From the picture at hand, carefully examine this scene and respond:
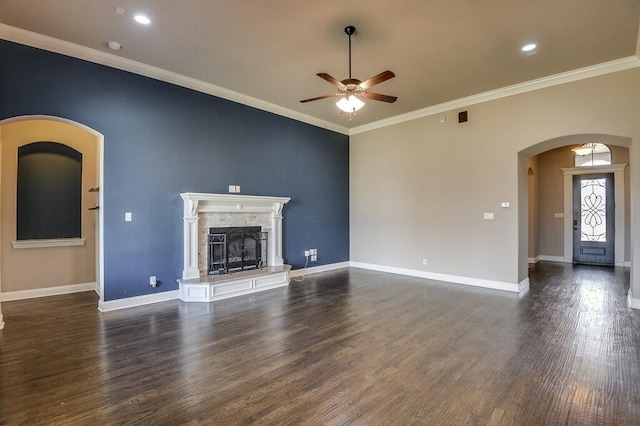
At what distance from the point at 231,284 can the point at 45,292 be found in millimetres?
A: 2994

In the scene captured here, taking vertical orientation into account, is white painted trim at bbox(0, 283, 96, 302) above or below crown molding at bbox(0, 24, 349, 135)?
below

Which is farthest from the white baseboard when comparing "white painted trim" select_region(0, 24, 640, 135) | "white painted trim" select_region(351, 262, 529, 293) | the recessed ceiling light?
the recessed ceiling light

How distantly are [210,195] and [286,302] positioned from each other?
2046mm

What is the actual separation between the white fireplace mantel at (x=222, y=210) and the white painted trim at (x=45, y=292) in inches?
80.0

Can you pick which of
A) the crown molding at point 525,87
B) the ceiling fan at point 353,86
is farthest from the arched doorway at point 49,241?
the crown molding at point 525,87

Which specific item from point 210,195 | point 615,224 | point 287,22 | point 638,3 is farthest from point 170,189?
point 615,224

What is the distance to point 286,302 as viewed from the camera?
4.64 meters

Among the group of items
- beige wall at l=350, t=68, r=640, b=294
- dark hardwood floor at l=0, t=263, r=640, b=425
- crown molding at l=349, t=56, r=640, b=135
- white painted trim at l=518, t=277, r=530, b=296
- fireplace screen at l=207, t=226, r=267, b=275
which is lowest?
dark hardwood floor at l=0, t=263, r=640, b=425

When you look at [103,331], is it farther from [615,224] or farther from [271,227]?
[615,224]

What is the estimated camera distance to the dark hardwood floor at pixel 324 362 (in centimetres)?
209

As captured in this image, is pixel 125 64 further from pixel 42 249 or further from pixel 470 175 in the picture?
pixel 470 175

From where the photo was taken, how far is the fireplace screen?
520 cm

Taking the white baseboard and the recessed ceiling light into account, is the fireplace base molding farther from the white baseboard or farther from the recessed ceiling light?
the recessed ceiling light

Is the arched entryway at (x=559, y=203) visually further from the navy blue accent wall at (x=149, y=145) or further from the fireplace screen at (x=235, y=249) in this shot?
the navy blue accent wall at (x=149, y=145)
